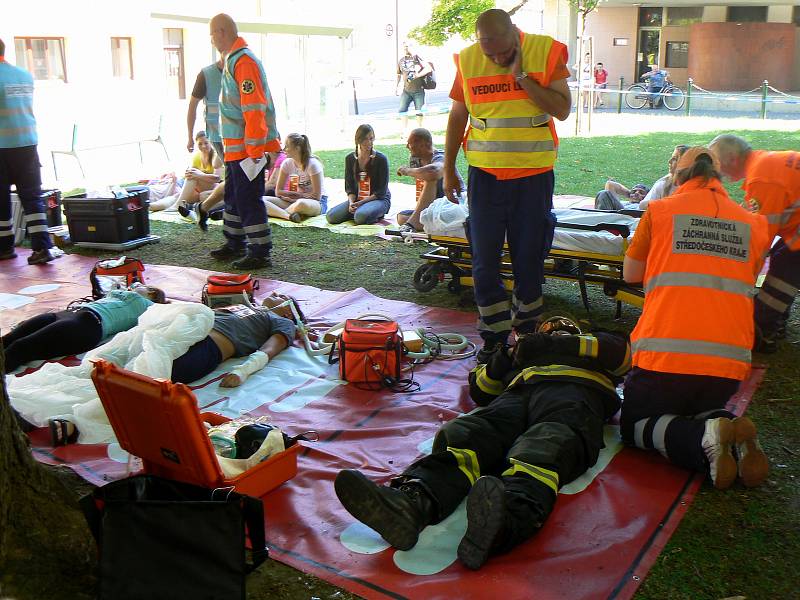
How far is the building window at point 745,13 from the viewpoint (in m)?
29.5

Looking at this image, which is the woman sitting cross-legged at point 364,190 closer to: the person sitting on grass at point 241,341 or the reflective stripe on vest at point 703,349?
the person sitting on grass at point 241,341

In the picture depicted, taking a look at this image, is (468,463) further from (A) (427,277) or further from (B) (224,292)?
(A) (427,277)

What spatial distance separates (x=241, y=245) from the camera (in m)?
7.52

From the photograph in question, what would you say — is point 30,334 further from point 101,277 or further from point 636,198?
point 636,198

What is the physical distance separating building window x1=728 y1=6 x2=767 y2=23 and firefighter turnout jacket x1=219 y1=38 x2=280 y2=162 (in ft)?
89.6

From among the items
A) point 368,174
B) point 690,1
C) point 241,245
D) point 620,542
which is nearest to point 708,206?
point 620,542

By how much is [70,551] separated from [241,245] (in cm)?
510

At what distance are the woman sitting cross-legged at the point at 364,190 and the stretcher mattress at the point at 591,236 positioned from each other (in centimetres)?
325

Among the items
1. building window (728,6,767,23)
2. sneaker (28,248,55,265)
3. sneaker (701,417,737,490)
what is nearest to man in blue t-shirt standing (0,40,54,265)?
sneaker (28,248,55,265)

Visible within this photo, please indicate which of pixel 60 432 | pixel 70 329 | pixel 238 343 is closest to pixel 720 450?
pixel 238 343

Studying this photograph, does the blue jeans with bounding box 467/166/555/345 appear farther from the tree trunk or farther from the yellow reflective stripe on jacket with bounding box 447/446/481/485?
the tree trunk

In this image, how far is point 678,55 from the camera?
30.4 m

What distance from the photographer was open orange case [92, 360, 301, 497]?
270 centimetres

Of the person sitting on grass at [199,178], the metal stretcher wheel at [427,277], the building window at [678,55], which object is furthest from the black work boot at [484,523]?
the building window at [678,55]
